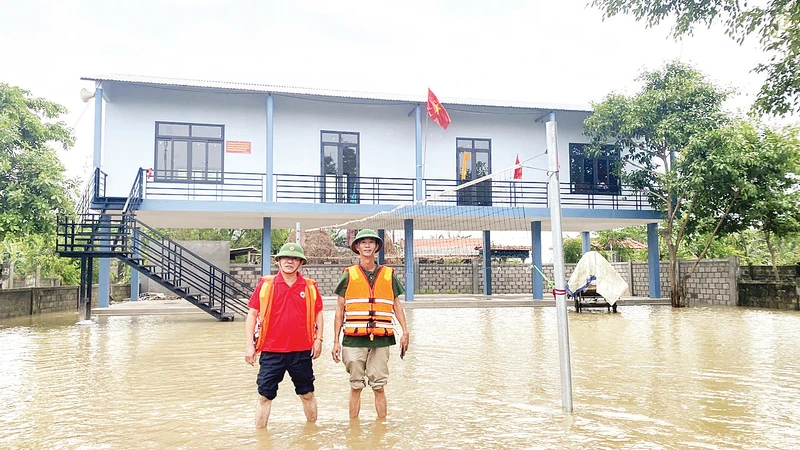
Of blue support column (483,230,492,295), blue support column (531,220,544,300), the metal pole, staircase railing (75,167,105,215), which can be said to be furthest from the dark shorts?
blue support column (483,230,492,295)

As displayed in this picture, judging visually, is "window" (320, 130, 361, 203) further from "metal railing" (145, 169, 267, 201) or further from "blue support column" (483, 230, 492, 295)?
"blue support column" (483, 230, 492, 295)

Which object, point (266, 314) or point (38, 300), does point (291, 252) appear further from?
point (38, 300)

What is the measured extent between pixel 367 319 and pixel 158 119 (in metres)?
14.3

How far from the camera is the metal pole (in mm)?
4855

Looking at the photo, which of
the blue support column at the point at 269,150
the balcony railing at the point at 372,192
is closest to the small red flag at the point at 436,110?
the balcony railing at the point at 372,192

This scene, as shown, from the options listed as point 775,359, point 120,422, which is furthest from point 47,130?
point 775,359

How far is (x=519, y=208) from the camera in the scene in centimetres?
1731

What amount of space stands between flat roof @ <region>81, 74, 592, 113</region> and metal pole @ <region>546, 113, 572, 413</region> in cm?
1201

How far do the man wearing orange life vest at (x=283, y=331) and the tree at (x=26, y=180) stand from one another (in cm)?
1034

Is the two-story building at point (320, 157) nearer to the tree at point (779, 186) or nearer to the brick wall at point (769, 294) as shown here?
the brick wall at point (769, 294)

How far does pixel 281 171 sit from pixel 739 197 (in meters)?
12.3

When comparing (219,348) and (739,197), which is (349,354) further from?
(739,197)

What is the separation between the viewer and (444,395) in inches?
217

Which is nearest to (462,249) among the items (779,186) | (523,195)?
(523,195)
